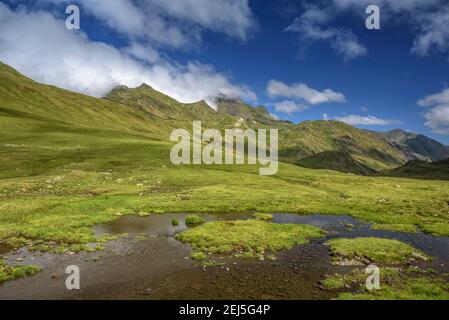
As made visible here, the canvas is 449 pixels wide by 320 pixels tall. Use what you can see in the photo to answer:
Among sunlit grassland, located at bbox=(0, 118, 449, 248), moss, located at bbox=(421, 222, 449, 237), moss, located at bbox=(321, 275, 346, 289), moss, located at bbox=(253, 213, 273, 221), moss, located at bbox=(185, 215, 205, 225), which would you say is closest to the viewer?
moss, located at bbox=(321, 275, 346, 289)

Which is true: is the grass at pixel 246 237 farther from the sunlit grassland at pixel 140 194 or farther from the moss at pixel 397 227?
the sunlit grassland at pixel 140 194

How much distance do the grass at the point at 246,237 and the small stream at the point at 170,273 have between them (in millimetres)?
1470

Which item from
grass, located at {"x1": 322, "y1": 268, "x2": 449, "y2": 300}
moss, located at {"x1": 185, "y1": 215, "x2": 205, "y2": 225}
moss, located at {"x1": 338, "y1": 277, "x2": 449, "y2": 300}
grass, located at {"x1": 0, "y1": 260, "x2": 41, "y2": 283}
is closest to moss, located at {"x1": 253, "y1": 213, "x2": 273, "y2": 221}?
moss, located at {"x1": 185, "y1": 215, "x2": 205, "y2": 225}

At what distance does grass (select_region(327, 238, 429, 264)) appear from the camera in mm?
32062

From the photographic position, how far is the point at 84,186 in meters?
69.2

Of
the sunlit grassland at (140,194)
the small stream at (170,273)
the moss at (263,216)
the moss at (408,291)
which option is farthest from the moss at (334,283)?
the sunlit grassland at (140,194)

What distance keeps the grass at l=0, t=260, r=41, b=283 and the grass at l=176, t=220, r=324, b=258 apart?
1393 cm

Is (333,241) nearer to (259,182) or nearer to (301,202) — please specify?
(301,202)

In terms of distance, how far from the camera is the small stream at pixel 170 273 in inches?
942

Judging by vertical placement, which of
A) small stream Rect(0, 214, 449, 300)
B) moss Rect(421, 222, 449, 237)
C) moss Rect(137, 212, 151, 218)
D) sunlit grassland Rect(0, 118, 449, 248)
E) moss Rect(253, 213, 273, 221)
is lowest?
small stream Rect(0, 214, 449, 300)

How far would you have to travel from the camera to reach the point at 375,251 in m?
33.8

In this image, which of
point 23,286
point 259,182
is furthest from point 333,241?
point 259,182

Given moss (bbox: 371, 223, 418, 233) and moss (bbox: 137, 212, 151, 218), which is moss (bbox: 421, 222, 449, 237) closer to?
moss (bbox: 371, 223, 418, 233)

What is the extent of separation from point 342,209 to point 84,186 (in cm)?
4854
